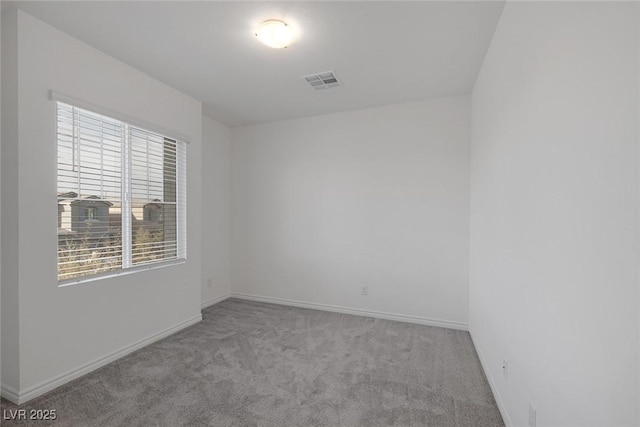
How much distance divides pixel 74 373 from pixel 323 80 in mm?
3458

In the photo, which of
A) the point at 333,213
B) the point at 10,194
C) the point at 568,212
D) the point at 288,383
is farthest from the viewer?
the point at 333,213

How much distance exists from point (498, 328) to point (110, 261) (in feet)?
10.9

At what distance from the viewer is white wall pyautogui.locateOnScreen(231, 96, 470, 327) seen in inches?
139

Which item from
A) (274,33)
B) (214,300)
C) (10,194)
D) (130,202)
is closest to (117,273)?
(130,202)

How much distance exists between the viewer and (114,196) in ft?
9.05

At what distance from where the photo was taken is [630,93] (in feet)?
2.62

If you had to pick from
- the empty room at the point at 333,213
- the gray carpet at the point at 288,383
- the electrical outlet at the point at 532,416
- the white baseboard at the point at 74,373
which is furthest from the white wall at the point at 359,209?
the electrical outlet at the point at 532,416

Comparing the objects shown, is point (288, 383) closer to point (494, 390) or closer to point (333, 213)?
point (494, 390)

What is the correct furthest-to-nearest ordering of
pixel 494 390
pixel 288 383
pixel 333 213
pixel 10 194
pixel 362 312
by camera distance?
pixel 333 213
pixel 362 312
pixel 288 383
pixel 494 390
pixel 10 194

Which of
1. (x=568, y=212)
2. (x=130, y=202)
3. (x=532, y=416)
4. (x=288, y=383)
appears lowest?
(x=288, y=383)

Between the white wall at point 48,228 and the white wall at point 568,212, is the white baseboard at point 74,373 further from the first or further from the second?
the white wall at point 568,212

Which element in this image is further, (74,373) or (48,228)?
(74,373)

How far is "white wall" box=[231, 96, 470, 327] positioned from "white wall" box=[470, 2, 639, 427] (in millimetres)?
1452

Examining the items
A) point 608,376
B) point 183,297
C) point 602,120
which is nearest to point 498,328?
point 608,376
